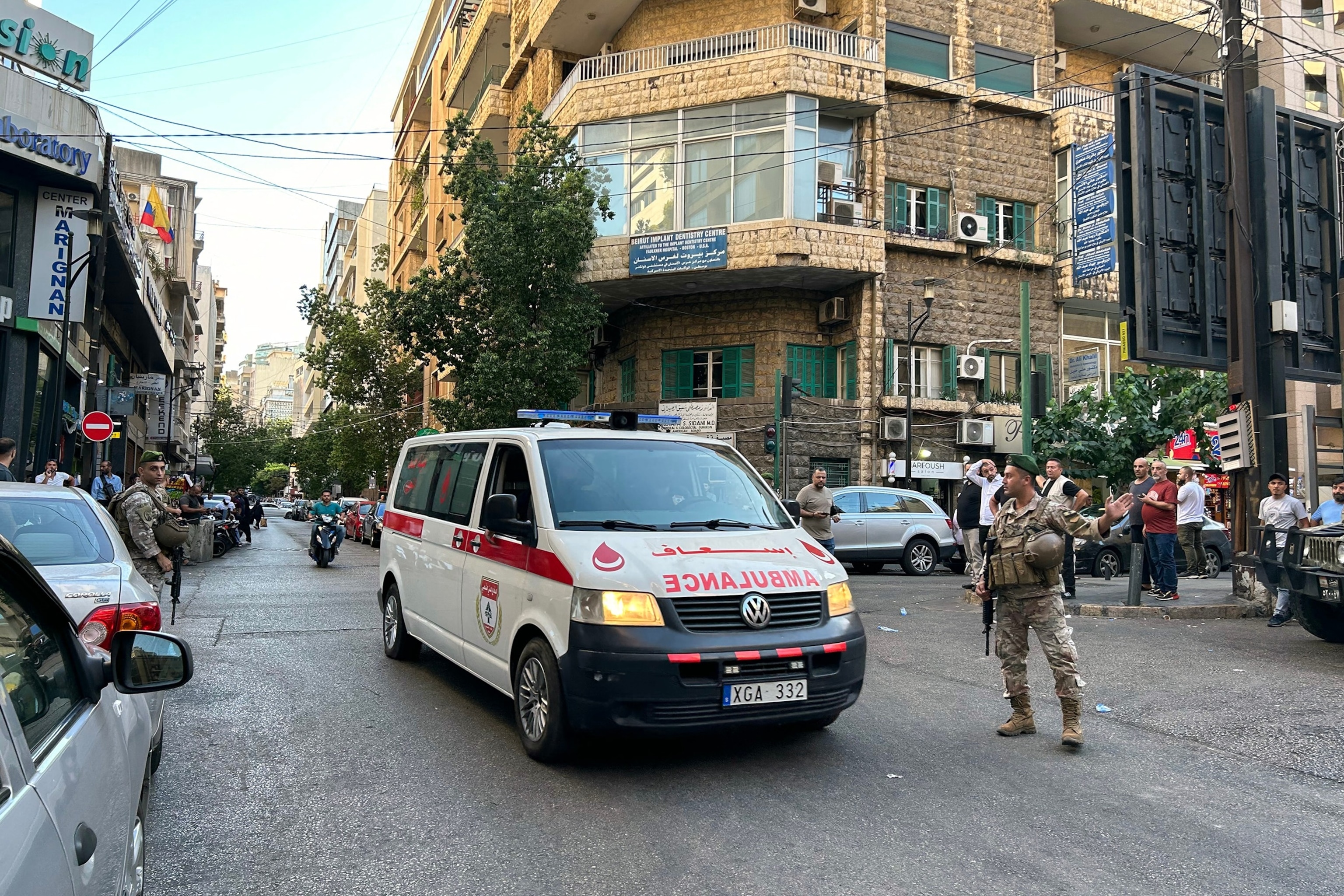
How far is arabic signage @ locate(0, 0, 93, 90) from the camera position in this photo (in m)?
22.1

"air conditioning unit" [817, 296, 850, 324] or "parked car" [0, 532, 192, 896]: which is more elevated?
"air conditioning unit" [817, 296, 850, 324]

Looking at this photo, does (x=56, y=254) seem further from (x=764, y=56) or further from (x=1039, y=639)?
(x=1039, y=639)

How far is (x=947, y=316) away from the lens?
28.1 meters

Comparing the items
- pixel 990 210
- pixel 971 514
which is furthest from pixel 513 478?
pixel 990 210

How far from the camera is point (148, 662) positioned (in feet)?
8.77

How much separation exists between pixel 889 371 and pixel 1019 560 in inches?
855

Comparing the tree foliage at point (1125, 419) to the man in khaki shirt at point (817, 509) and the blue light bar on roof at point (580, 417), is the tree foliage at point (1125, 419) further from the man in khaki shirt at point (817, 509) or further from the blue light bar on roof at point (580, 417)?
the blue light bar on roof at point (580, 417)

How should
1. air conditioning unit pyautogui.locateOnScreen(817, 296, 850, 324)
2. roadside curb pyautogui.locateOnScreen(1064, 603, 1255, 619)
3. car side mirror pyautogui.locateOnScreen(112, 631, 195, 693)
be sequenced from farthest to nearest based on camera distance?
1. air conditioning unit pyautogui.locateOnScreen(817, 296, 850, 324)
2. roadside curb pyautogui.locateOnScreen(1064, 603, 1255, 619)
3. car side mirror pyautogui.locateOnScreen(112, 631, 195, 693)

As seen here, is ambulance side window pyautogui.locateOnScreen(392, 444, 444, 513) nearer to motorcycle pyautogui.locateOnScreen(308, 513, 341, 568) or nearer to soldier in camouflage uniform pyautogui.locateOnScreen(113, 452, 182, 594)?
soldier in camouflage uniform pyautogui.locateOnScreen(113, 452, 182, 594)

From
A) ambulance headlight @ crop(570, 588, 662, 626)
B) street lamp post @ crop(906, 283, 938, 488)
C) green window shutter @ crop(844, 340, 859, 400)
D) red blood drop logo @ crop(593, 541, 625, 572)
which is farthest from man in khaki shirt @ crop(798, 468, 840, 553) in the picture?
green window shutter @ crop(844, 340, 859, 400)

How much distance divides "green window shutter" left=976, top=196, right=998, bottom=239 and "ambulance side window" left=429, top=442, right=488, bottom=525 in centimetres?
2471

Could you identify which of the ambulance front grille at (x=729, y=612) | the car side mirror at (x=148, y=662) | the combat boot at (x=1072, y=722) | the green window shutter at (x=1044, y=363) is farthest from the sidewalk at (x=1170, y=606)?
the green window shutter at (x=1044, y=363)

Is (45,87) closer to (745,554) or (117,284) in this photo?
(117,284)

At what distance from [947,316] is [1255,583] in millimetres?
16782
